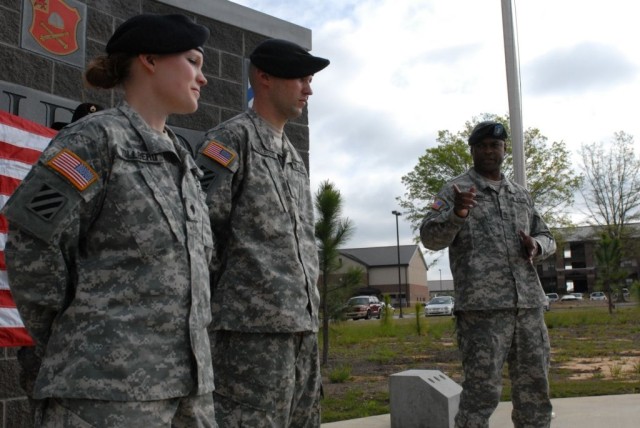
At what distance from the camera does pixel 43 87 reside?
4.03 meters

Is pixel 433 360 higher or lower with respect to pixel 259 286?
lower

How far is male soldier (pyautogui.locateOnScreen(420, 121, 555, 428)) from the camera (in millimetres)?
3629

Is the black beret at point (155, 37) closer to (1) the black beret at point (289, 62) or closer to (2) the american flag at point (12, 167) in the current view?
(1) the black beret at point (289, 62)

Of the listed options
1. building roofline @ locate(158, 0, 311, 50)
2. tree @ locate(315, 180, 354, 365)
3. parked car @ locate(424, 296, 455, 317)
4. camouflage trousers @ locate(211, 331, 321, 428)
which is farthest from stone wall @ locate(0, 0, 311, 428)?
parked car @ locate(424, 296, 455, 317)

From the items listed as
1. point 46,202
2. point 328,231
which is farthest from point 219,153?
point 328,231

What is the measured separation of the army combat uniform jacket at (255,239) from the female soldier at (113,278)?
1.64 feet

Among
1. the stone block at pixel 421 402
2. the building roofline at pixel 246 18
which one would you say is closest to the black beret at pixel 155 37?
the building roofline at pixel 246 18

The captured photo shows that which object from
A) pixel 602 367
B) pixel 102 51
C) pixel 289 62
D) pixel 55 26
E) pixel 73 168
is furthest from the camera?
pixel 602 367

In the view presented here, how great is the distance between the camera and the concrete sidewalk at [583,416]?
5129 millimetres

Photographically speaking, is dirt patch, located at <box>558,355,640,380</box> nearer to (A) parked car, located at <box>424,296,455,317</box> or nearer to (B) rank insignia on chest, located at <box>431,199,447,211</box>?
(B) rank insignia on chest, located at <box>431,199,447,211</box>

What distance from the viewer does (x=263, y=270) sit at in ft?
8.03

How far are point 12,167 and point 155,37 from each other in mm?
2080

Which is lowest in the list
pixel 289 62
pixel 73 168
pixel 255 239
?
pixel 255 239

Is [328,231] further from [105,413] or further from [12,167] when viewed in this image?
[105,413]
